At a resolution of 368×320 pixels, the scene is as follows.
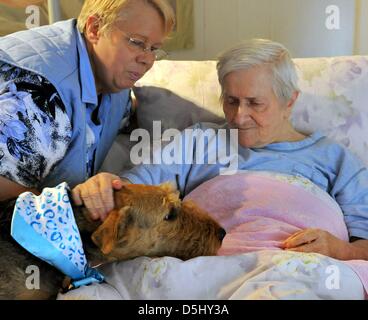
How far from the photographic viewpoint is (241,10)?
229cm

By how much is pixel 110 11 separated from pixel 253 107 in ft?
1.90

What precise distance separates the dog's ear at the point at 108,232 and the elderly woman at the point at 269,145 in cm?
35

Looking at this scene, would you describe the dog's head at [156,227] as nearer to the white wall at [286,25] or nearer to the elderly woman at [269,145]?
the elderly woman at [269,145]

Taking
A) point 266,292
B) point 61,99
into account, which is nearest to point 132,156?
point 61,99

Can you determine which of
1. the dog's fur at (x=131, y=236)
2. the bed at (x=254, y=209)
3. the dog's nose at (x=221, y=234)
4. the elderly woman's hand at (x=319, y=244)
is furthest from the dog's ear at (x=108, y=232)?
the elderly woman's hand at (x=319, y=244)

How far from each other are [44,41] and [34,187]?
0.47m

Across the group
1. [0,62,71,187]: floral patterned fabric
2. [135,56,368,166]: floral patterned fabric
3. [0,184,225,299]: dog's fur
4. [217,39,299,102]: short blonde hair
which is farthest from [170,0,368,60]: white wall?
[0,184,225,299]: dog's fur

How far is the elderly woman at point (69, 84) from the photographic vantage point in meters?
1.39

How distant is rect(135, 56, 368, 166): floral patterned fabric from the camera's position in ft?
6.22

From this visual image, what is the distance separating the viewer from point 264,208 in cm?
154

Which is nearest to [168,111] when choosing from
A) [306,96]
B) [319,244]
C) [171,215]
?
[306,96]

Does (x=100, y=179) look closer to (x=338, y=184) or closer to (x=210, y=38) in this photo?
(x=338, y=184)

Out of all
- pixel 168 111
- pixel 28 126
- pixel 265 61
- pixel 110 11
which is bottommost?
pixel 168 111

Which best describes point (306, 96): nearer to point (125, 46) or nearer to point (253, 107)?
point (253, 107)
